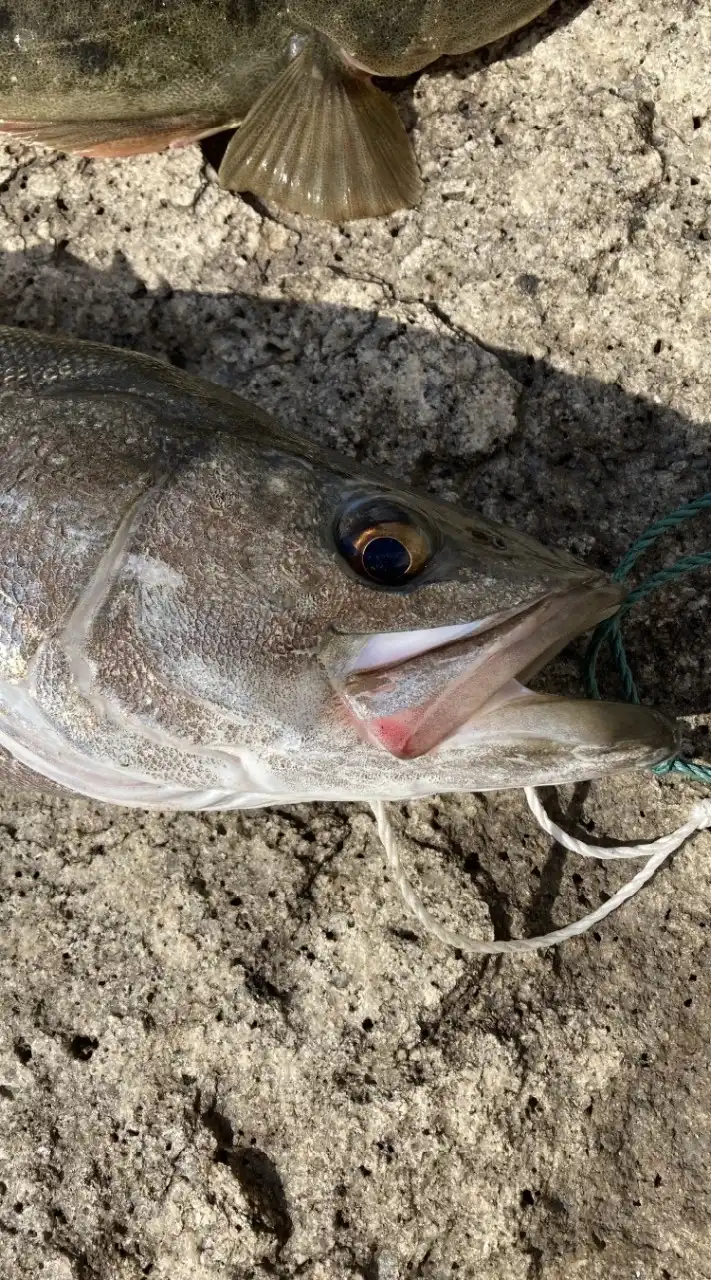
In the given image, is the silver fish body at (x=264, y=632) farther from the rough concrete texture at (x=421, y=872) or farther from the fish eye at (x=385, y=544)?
the rough concrete texture at (x=421, y=872)

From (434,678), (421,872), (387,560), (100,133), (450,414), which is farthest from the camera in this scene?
(100,133)

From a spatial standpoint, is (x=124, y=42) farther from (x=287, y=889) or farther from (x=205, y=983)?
(x=205, y=983)

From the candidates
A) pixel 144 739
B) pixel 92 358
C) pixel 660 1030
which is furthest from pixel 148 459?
pixel 660 1030

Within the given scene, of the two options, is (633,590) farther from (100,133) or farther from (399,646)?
(100,133)

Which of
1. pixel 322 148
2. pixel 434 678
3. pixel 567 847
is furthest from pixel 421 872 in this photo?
pixel 322 148

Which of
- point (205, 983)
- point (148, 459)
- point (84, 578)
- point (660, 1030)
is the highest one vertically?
point (148, 459)

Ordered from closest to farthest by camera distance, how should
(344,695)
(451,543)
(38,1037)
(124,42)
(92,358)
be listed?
(344,695), (451,543), (92,358), (38,1037), (124,42)

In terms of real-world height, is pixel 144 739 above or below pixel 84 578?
below

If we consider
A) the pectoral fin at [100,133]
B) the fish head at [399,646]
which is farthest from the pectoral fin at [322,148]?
the fish head at [399,646]
